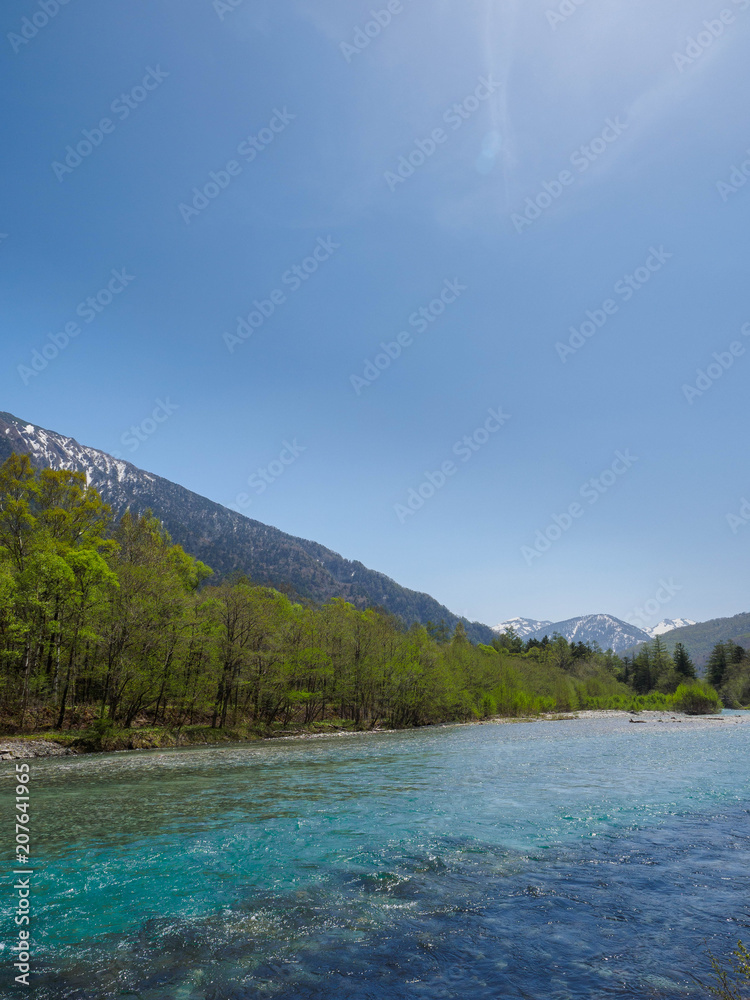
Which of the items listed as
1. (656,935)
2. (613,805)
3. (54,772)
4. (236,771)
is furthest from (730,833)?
(54,772)

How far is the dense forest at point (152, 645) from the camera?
40756 millimetres

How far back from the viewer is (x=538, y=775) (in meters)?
26.7

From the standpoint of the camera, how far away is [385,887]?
10891mm

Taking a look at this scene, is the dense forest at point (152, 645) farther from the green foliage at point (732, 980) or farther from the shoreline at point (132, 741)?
the green foliage at point (732, 980)

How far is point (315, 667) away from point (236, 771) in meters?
31.4

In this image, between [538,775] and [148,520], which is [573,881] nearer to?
[538,775]

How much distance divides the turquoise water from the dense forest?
63.3 ft

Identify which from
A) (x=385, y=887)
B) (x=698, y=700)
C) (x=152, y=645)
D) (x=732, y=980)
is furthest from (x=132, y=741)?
(x=698, y=700)

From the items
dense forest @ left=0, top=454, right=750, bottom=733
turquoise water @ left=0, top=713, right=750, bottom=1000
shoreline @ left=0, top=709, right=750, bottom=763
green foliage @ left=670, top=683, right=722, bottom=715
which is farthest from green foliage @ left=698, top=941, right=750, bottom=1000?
green foliage @ left=670, top=683, right=722, bottom=715

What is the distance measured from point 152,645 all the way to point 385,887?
1570 inches

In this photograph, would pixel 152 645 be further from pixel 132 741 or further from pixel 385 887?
pixel 385 887

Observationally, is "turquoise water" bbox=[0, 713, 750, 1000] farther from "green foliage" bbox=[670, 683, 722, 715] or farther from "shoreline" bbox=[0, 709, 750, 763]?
"green foliage" bbox=[670, 683, 722, 715]

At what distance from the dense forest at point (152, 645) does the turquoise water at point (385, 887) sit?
1931cm

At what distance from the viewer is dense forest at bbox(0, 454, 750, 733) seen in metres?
40.8
